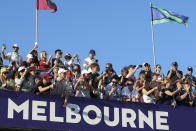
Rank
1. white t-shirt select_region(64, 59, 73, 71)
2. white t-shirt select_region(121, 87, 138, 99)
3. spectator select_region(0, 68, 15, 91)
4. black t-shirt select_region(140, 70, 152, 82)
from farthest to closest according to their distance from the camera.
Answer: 1. white t-shirt select_region(64, 59, 73, 71)
2. black t-shirt select_region(140, 70, 152, 82)
3. white t-shirt select_region(121, 87, 138, 99)
4. spectator select_region(0, 68, 15, 91)

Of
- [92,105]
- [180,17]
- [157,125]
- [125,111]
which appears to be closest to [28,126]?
[92,105]

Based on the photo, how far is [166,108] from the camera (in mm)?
17953

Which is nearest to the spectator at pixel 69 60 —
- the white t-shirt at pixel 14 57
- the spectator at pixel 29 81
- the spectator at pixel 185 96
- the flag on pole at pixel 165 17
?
the white t-shirt at pixel 14 57

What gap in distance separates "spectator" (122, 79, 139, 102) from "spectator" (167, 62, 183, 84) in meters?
1.75

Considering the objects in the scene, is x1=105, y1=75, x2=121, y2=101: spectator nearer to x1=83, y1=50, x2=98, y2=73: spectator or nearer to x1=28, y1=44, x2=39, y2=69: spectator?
x1=83, y1=50, x2=98, y2=73: spectator

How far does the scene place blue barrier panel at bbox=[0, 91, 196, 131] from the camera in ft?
51.9

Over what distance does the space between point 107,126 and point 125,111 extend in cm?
82

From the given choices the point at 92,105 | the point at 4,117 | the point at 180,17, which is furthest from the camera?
the point at 180,17

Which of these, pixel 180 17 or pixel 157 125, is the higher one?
pixel 180 17

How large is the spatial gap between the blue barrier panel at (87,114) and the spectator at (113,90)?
188mm

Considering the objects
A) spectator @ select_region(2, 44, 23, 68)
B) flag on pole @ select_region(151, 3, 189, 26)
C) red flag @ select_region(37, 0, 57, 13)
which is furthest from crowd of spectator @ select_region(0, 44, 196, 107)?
flag on pole @ select_region(151, 3, 189, 26)

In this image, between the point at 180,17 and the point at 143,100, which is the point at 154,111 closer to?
the point at 143,100

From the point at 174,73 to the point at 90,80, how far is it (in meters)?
3.80

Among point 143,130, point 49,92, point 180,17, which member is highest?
point 180,17
